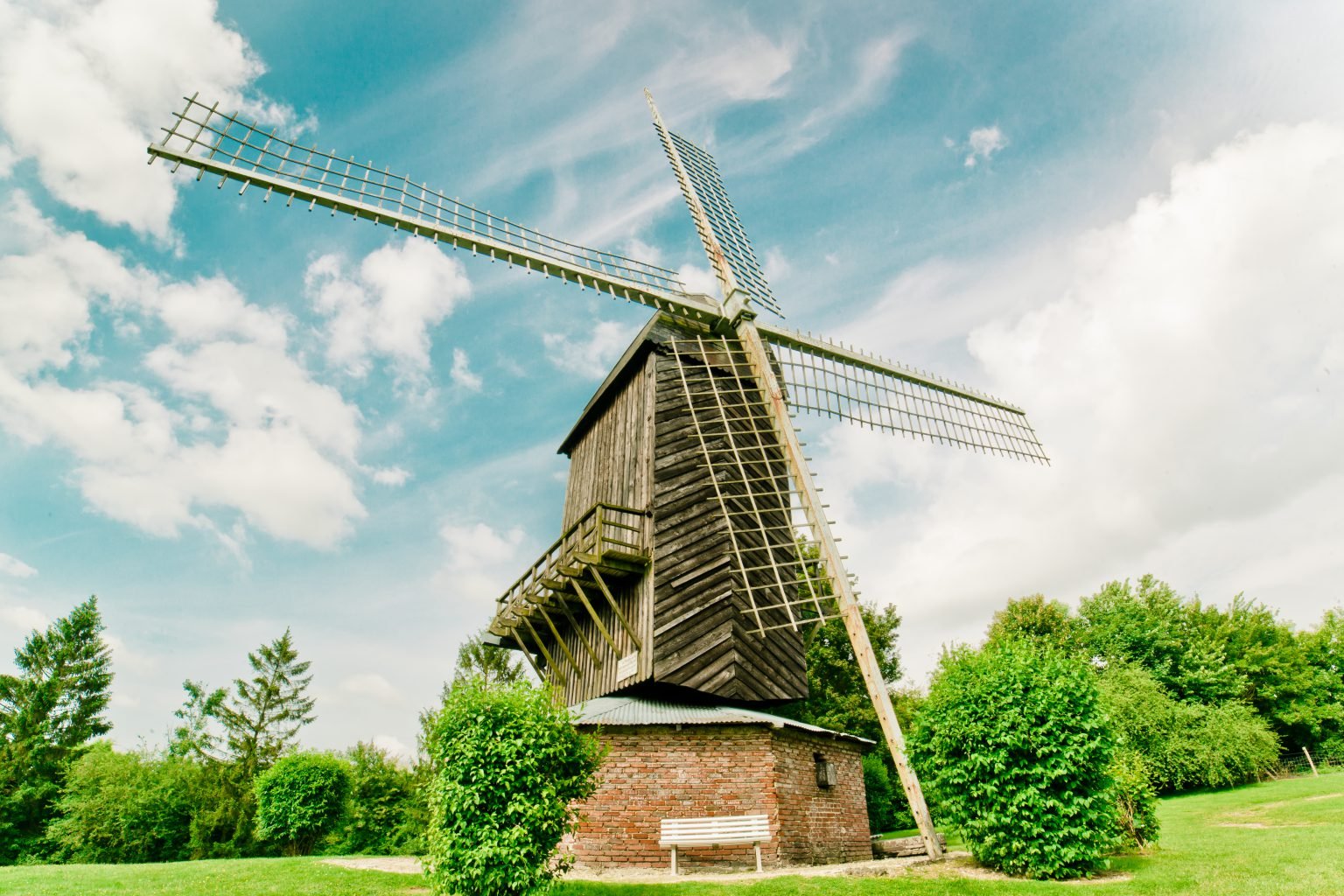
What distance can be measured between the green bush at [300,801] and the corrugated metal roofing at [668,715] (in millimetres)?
11495

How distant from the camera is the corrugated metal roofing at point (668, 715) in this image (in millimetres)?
11312

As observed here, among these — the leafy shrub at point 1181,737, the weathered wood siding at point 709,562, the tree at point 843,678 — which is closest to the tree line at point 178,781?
the weathered wood siding at point 709,562

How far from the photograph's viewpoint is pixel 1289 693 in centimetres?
3497

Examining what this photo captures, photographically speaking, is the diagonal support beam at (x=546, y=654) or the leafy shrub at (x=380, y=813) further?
the leafy shrub at (x=380, y=813)

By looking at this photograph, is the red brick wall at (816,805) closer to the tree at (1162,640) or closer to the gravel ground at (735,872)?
the gravel ground at (735,872)

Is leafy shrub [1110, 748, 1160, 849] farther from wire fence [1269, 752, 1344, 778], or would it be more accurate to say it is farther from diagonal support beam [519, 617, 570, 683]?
wire fence [1269, 752, 1344, 778]

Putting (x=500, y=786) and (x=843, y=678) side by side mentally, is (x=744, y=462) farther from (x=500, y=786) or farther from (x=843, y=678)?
(x=843, y=678)

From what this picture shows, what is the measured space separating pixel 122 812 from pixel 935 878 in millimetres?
29958

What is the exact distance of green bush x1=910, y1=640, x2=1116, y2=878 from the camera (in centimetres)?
853

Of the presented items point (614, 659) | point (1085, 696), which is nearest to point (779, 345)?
point (614, 659)

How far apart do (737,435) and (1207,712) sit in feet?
80.5

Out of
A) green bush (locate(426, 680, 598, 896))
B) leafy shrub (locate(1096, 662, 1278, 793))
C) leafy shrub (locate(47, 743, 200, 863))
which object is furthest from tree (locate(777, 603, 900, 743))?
leafy shrub (locate(47, 743, 200, 863))

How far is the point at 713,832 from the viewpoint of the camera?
33.1ft

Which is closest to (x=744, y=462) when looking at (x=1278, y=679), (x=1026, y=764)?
(x=1026, y=764)
